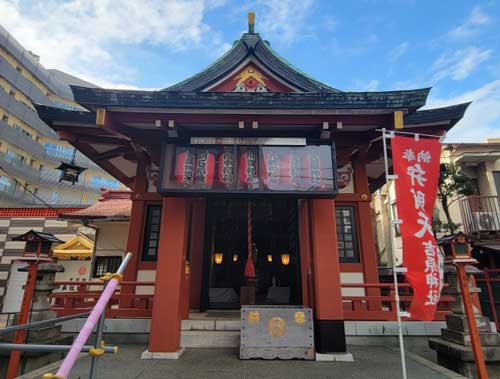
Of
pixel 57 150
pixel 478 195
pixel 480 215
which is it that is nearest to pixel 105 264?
pixel 480 215

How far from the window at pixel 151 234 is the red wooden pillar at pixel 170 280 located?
2.66m

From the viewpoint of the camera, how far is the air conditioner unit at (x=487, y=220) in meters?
12.7

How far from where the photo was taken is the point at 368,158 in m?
8.94

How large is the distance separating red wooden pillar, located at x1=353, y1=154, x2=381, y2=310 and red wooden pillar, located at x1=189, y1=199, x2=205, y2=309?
17.1 ft

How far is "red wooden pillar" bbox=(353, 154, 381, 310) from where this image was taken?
8092 millimetres

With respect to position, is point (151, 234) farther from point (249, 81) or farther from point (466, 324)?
point (466, 324)

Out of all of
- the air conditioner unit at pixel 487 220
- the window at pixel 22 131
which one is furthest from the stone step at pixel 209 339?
the window at pixel 22 131

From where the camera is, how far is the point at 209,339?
21.5 ft

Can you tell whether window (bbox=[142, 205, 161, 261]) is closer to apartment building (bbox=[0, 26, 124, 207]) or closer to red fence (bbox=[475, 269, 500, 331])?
red fence (bbox=[475, 269, 500, 331])

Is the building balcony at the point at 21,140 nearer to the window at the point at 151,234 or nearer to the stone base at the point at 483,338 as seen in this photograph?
the window at the point at 151,234

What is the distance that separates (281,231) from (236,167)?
6319mm

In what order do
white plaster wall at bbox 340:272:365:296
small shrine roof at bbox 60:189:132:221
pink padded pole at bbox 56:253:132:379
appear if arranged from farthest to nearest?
1. small shrine roof at bbox 60:189:132:221
2. white plaster wall at bbox 340:272:365:296
3. pink padded pole at bbox 56:253:132:379

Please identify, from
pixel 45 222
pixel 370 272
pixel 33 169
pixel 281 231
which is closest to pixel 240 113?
pixel 370 272

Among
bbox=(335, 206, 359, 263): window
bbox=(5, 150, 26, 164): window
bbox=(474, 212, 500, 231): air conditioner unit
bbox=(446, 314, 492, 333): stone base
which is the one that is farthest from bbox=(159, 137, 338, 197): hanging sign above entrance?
bbox=(5, 150, 26, 164): window
